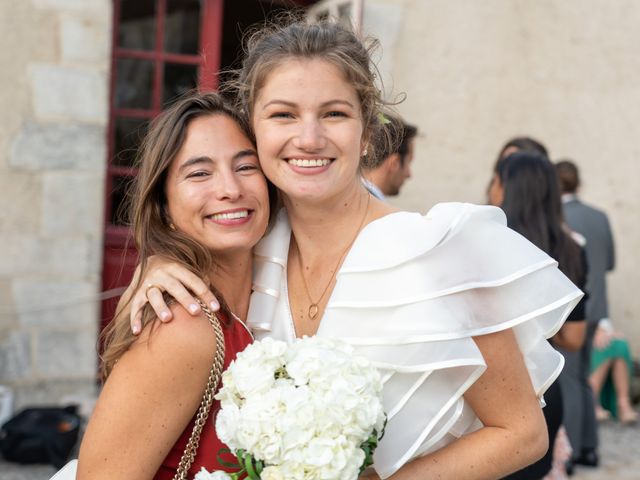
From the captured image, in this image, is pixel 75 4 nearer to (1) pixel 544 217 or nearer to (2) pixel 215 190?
(1) pixel 544 217

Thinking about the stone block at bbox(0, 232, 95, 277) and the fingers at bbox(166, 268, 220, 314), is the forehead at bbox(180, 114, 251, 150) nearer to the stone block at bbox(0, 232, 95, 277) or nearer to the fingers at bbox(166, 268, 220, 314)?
the fingers at bbox(166, 268, 220, 314)

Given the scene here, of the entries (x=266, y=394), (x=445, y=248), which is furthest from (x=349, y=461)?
(x=445, y=248)

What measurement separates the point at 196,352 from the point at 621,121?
589cm

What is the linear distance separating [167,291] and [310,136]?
0.56 metres

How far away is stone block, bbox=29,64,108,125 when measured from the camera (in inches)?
228

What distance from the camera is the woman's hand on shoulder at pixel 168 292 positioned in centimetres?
216

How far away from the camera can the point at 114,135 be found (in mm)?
6520

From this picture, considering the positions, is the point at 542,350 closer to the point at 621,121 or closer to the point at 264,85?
the point at 264,85

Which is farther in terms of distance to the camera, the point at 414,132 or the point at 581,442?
the point at 581,442

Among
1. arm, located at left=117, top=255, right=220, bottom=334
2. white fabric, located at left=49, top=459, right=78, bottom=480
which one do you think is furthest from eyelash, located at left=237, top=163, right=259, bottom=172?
white fabric, located at left=49, top=459, right=78, bottom=480

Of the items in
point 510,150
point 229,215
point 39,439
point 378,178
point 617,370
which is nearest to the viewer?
point 229,215

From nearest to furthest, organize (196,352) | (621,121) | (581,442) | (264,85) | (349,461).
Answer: (349,461) < (196,352) < (264,85) < (581,442) < (621,121)

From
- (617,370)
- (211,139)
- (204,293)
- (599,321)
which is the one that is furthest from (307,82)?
(617,370)

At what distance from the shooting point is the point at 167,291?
88.0 inches
